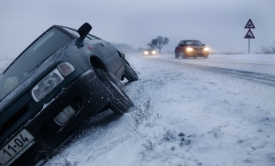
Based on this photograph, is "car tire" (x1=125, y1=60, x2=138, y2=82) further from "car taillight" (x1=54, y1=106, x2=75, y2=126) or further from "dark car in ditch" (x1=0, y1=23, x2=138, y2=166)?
"car taillight" (x1=54, y1=106, x2=75, y2=126)

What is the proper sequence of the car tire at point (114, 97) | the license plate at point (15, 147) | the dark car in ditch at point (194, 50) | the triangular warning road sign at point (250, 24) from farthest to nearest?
1. the dark car in ditch at point (194, 50)
2. the triangular warning road sign at point (250, 24)
3. the car tire at point (114, 97)
4. the license plate at point (15, 147)

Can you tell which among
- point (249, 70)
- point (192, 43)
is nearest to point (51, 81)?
point (249, 70)

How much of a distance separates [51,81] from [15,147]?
2.29ft

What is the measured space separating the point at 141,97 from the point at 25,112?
1.98 metres

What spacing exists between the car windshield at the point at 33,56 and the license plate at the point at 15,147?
3.36 ft

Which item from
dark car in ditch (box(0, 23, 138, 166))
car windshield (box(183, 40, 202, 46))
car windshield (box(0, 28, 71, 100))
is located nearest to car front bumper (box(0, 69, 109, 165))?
dark car in ditch (box(0, 23, 138, 166))

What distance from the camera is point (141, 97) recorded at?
3.57 metres

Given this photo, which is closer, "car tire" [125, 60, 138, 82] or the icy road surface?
the icy road surface

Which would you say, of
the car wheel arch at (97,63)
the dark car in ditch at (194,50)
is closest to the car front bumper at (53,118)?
the car wheel arch at (97,63)

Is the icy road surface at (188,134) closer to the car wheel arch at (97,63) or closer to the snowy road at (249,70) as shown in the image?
the car wheel arch at (97,63)

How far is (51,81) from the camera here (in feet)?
6.68

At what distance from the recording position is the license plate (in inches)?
74.2

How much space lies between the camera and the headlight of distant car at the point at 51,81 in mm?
1982

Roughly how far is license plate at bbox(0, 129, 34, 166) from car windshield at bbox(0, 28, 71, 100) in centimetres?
102
